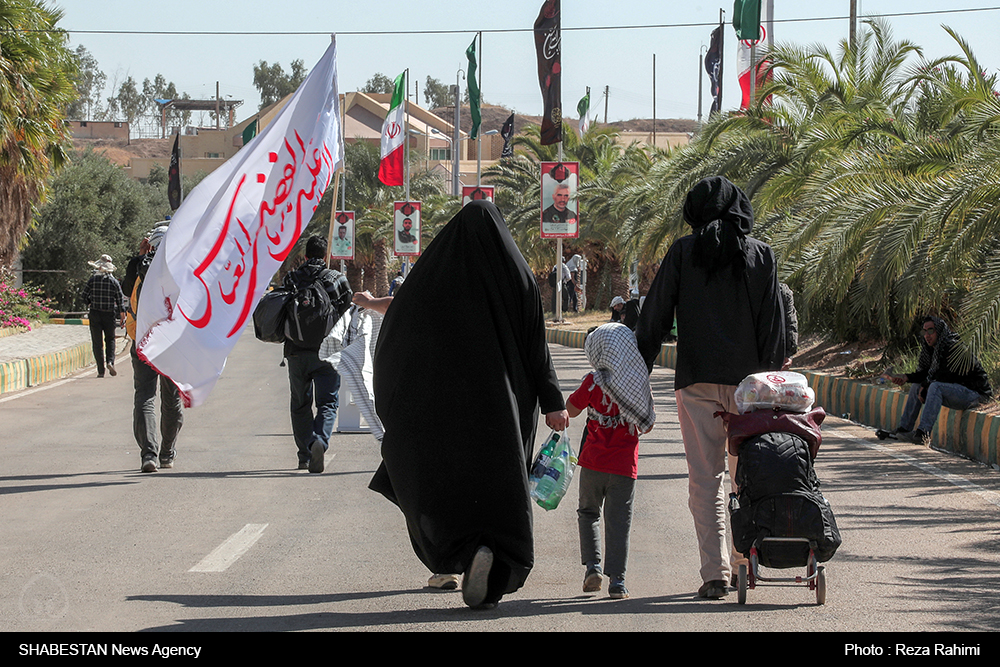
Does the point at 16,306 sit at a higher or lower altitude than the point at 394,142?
lower

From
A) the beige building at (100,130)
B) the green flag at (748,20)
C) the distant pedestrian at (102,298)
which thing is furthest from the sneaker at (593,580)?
the beige building at (100,130)

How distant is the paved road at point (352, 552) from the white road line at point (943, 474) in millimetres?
38

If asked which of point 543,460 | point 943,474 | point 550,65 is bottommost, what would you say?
point 943,474

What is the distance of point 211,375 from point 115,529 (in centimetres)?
109

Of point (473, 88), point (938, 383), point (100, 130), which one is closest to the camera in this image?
point (938, 383)

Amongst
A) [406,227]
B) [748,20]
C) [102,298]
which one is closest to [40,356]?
[102,298]

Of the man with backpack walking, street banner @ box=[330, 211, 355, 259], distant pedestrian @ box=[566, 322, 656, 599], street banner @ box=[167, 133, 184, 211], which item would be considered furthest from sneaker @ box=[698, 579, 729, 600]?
street banner @ box=[167, 133, 184, 211]

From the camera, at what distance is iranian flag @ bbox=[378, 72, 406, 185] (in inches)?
1566

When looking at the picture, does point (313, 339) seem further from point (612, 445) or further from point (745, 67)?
point (745, 67)

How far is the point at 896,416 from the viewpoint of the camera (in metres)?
12.7

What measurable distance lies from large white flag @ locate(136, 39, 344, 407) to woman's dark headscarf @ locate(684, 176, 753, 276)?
3.08 m

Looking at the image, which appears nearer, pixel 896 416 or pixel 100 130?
pixel 896 416

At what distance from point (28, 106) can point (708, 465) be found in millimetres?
19083

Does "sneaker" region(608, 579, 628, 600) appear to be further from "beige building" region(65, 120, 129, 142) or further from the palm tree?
"beige building" region(65, 120, 129, 142)
